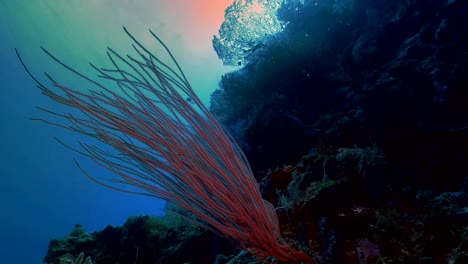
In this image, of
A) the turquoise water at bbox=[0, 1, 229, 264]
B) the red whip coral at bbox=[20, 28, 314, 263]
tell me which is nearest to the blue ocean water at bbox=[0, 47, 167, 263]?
the turquoise water at bbox=[0, 1, 229, 264]

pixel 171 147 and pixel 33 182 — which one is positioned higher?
pixel 33 182

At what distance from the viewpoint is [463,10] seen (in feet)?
16.9

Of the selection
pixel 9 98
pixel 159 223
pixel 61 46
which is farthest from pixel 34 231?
pixel 159 223

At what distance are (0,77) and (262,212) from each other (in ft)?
182

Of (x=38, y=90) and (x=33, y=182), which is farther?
(x=33, y=182)

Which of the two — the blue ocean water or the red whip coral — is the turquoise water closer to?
the blue ocean water

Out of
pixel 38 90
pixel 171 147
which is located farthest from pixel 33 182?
pixel 171 147

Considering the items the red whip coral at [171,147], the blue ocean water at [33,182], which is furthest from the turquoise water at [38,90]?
the red whip coral at [171,147]

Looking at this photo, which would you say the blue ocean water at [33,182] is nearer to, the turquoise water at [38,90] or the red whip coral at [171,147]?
the turquoise water at [38,90]

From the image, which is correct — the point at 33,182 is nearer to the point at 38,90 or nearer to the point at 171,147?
the point at 38,90

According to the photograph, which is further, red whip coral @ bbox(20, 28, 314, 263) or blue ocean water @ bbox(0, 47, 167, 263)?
blue ocean water @ bbox(0, 47, 167, 263)

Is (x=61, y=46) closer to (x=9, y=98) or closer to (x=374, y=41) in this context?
(x=9, y=98)

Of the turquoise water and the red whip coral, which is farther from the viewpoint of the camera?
the turquoise water

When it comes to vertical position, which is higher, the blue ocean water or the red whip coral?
the blue ocean water
